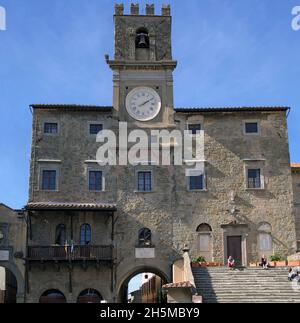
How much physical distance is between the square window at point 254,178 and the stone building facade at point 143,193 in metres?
0.06

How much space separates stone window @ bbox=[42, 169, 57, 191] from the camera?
34.2 m

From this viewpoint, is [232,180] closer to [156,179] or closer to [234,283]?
[156,179]

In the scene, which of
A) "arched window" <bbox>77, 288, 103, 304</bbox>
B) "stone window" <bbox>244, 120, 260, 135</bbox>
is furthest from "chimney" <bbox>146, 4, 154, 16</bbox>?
"arched window" <bbox>77, 288, 103, 304</bbox>

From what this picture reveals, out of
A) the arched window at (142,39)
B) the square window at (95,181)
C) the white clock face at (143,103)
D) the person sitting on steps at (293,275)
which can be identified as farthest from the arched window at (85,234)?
the arched window at (142,39)

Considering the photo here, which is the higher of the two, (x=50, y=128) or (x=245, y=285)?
(x=50, y=128)

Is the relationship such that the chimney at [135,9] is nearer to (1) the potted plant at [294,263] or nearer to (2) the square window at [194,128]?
(2) the square window at [194,128]

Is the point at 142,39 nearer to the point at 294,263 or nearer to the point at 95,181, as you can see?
the point at 95,181

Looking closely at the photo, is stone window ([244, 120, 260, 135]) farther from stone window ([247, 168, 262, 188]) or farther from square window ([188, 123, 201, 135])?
square window ([188, 123, 201, 135])

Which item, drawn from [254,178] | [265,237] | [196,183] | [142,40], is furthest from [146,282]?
[142,40]

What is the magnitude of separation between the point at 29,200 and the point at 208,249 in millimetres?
11020

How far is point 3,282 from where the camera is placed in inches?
1267

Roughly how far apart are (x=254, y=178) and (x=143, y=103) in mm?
8286

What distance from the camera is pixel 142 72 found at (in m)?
35.9
